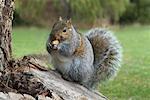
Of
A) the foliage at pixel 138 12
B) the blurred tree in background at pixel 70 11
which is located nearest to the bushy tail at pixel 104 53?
the blurred tree in background at pixel 70 11

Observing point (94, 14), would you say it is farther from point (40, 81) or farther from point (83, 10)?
point (40, 81)

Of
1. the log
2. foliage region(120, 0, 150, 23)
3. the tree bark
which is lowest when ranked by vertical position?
foliage region(120, 0, 150, 23)

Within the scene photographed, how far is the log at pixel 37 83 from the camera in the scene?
13.4 ft

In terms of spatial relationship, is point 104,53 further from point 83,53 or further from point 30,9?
point 30,9

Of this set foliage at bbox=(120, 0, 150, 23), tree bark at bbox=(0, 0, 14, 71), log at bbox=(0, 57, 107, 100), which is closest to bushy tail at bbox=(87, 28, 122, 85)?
log at bbox=(0, 57, 107, 100)

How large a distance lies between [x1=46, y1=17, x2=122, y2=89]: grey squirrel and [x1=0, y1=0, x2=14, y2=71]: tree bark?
34cm

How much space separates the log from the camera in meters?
4.08

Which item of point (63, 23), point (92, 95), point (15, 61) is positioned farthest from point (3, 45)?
point (92, 95)

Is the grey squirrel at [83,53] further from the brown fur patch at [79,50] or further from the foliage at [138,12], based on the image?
the foliage at [138,12]

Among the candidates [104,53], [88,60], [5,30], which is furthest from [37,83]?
[104,53]

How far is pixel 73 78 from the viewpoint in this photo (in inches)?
184

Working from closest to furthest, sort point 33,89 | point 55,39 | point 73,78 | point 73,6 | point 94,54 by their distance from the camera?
point 33,89 < point 55,39 < point 73,78 < point 94,54 < point 73,6

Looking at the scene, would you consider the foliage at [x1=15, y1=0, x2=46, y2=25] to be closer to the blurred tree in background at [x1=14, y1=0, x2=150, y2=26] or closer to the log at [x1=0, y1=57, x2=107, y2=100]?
the blurred tree in background at [x1=14, y1=0, x2=150, y2=26]

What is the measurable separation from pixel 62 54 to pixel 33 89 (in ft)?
1.63
